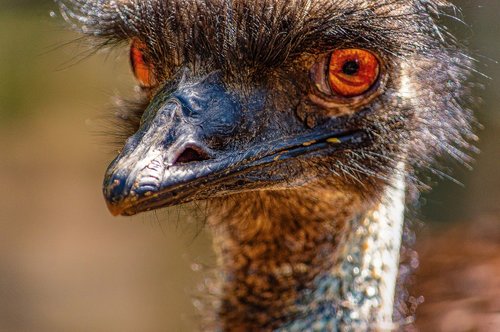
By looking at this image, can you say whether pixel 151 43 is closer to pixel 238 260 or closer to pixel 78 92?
pixel 238 260

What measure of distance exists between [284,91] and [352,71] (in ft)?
0.60

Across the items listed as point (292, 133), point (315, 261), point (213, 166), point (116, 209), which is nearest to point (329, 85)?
point (292, 133)

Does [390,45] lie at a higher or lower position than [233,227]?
higher

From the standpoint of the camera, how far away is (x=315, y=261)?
2607 mm

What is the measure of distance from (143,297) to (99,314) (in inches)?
12.4

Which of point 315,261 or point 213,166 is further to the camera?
point 315,261

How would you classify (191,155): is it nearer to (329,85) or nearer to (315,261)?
(329,85)

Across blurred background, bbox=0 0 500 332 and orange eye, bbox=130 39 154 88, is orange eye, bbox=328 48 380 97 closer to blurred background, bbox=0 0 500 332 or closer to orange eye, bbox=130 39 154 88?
orange eye, bbox=130 39 154 88

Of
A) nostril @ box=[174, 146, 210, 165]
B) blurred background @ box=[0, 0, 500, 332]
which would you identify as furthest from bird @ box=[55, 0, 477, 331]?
blurred background @ box=[0, 0, 500, 332]

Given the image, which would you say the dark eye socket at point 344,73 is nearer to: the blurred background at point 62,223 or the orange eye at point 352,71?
the orange eye at point 352,71

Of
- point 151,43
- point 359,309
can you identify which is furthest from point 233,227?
point 151,43

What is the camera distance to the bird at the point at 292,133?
2146 millimetres

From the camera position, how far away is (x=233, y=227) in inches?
107

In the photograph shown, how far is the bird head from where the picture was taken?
84.0 inches
